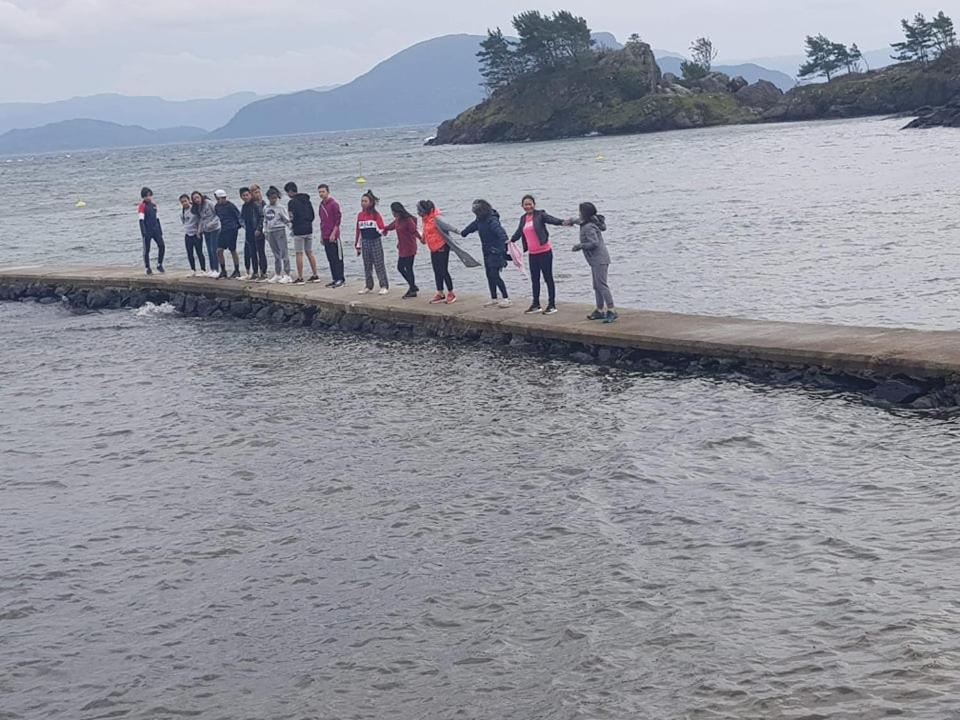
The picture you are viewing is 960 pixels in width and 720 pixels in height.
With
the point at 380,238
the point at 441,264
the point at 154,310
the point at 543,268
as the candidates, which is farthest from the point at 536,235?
the point at 154,310

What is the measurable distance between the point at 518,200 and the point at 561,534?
45.8m

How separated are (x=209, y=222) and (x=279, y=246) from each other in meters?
2.87

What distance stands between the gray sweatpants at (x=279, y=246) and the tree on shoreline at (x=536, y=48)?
128 m

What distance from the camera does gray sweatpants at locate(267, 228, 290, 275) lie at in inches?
1043

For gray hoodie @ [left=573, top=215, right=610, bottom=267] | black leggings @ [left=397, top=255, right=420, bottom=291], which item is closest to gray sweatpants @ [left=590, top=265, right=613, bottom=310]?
gray hoodie @ [left=573, top=215, right=610, bottom=267]

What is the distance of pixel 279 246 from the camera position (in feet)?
89.6

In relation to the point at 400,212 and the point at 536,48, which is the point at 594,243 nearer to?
the point at 400,212

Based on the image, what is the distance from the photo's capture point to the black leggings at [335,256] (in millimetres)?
25625

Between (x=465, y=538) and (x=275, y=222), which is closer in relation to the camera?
(x=465, y=538)

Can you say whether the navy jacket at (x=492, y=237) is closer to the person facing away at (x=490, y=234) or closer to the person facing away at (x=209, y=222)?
the person facing away at (x=490, y=234)

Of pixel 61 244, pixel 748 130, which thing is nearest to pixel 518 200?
pixel 61 244

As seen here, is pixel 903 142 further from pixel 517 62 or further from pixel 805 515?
pixel 517 62

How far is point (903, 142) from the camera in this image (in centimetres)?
7400

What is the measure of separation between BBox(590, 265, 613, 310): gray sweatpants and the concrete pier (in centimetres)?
37
